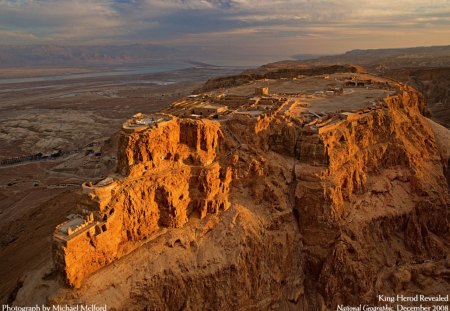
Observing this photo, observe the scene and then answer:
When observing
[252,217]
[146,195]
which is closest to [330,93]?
[252,217]

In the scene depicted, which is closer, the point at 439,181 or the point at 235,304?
the point at 235,304

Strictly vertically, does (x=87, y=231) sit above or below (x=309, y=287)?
above

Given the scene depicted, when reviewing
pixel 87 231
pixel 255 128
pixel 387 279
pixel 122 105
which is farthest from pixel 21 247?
pixel 122 105

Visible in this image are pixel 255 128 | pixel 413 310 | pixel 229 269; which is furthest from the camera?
pixel 255 128

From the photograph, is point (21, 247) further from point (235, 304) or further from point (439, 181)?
point (439, 181)

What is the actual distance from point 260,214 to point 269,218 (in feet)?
2.22

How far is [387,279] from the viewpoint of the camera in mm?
27750

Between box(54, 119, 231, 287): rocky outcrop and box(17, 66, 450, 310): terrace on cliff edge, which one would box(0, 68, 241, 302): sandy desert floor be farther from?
box(17, 66, 450, 310): terrace on cliff edge

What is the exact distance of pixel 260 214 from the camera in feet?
87.1

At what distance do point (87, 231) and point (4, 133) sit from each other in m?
87.1

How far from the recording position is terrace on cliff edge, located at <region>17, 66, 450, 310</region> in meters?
20.5

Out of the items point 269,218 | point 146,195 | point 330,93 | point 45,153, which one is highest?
point 330,93

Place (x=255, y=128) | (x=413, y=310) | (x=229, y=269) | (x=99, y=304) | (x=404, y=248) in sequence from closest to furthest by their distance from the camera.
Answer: (x=99, y=304)
(x=229, y=269)
(x=413, y=310)
(x=255, y=128)
(x=404, y=248)

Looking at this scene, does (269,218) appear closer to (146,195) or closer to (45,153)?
(146,195)
